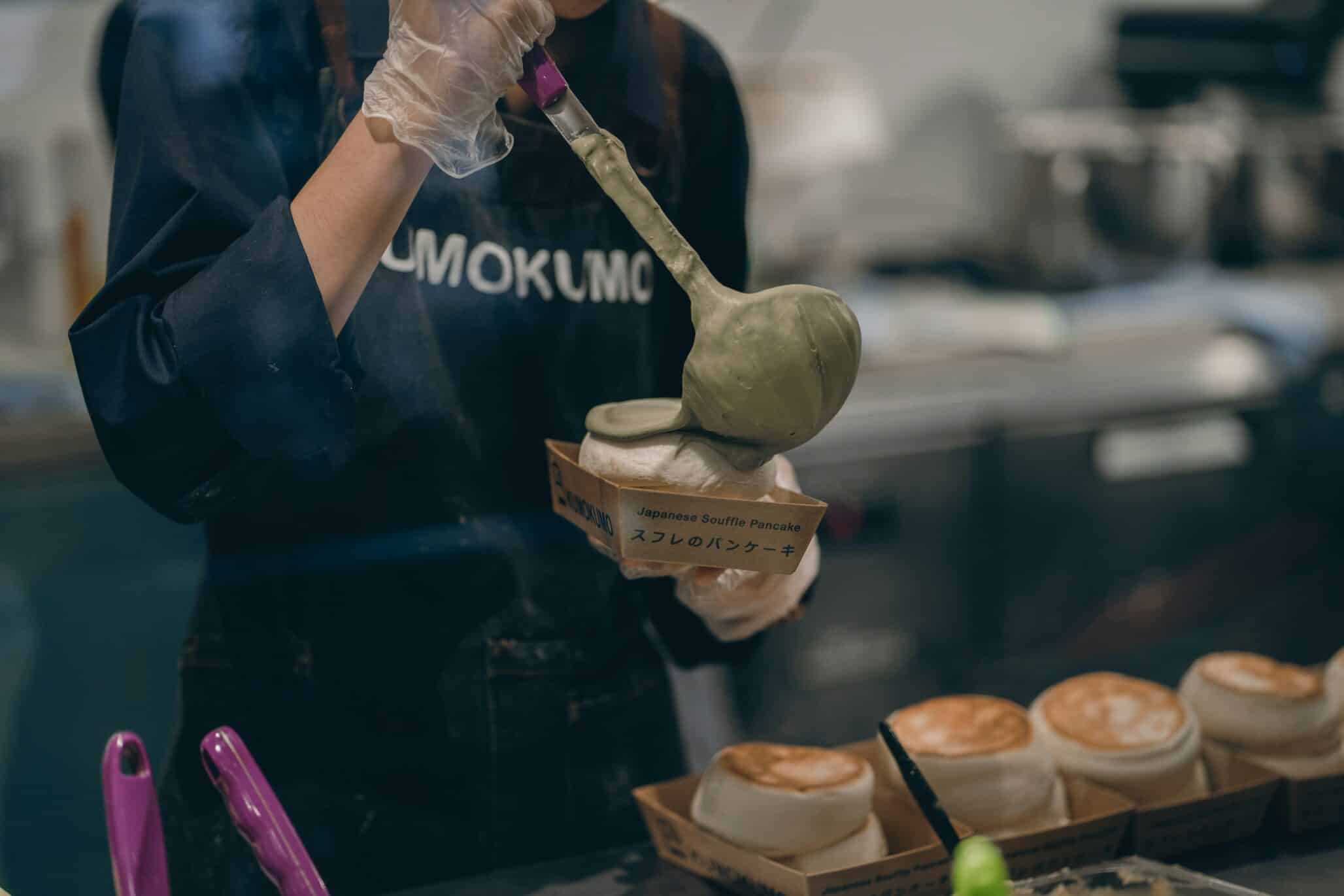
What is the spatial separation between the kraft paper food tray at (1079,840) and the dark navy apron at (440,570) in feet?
1.52

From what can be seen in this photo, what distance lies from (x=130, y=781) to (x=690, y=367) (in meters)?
0.51

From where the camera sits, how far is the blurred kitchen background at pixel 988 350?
2211mm

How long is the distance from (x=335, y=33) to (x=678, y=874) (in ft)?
2.64

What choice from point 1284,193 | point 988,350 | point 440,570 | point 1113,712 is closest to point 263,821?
point 440,570

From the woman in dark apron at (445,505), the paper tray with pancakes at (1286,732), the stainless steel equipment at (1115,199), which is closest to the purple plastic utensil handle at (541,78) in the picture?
the woman in dark apron at (445,505)

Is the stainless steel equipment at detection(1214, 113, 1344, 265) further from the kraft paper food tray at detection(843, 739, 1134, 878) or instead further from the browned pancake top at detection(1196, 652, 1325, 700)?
the kraft paper food tray at detection(843, 739, 1134, 878)

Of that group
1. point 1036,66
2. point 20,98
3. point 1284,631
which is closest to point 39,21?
point 20,98

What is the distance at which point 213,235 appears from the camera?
3.39ft

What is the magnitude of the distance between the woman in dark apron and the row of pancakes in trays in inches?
9.4

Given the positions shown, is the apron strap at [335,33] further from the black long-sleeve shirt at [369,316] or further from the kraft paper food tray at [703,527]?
the kraft paper food tray at [703,527]

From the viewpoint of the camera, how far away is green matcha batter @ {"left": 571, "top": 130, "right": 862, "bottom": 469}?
0.97 metres

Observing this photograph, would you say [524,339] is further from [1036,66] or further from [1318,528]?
[1036,66]

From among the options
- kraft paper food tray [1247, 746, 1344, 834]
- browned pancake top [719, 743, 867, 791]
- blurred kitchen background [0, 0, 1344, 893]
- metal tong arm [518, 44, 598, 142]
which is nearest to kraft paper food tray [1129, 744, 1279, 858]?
kraft paper food tray [1247, 746, 1344, 834]

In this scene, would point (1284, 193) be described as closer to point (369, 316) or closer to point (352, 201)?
point (369, 316)
